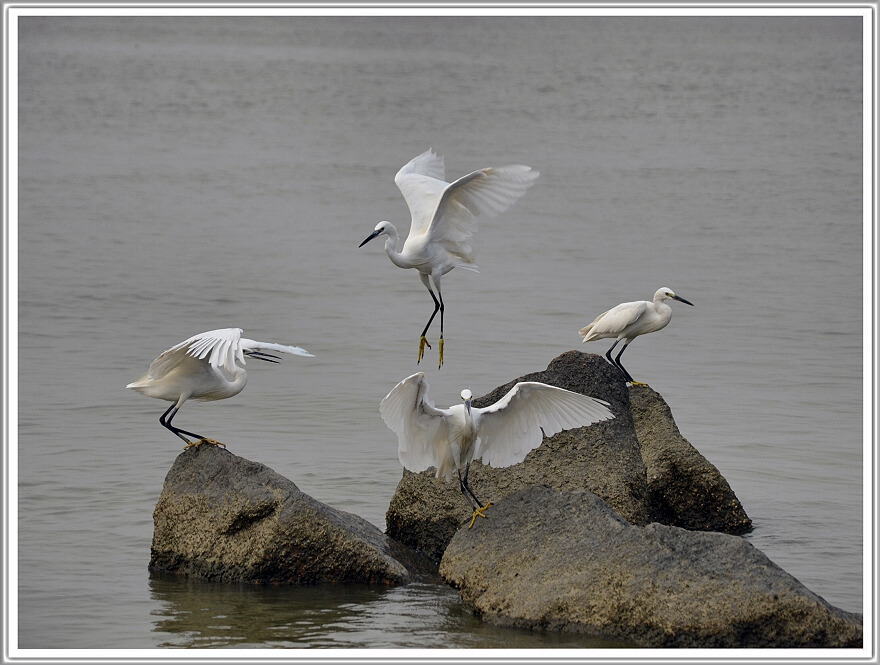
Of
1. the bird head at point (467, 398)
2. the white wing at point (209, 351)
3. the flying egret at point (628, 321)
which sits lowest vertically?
the bird head at point (467, 398)

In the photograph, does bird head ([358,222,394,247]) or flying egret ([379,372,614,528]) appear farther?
bird head ([358,222,394,247])

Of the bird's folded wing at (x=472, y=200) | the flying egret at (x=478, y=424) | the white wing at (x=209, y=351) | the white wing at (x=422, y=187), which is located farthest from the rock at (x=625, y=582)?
the white wing at (x=422, y=187)

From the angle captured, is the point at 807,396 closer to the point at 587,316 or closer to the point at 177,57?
the point at 587,316

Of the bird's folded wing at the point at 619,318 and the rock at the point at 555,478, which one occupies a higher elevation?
the bird's folded wing at the point at 619,318

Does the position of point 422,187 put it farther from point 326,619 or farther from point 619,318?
point 326,619

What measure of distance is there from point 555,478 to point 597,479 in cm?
31

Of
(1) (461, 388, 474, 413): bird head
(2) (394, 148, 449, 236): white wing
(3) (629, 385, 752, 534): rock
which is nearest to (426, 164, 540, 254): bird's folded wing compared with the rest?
(2) (394, 148, 449, 236): white wing

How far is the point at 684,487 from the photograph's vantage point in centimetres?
1084

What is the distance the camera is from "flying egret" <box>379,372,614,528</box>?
29.5 feet

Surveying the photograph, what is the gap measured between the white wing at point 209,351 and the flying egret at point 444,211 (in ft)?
5.37

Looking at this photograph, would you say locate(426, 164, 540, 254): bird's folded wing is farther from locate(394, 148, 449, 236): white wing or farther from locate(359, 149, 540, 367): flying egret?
locate(394, 148, 449, 236): white wing

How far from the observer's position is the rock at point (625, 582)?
7777mm

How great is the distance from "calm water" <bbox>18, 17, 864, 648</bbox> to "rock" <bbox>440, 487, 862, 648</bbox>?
24 cm

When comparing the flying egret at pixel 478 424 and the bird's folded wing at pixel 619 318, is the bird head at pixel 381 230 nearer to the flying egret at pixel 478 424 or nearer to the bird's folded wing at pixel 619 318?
the flying egret at pixel 478 424
